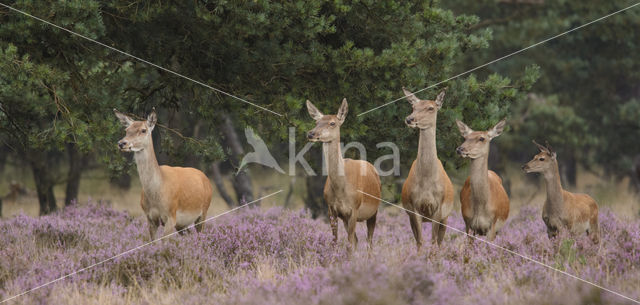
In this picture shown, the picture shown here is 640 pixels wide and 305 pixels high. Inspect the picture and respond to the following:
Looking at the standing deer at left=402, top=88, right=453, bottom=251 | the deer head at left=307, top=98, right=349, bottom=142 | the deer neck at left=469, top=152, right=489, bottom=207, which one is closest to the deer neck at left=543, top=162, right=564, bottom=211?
the deer neck at left=469, top=152, right=489, bottom=207

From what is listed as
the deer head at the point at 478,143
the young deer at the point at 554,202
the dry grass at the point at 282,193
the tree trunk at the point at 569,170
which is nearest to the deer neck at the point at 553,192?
the young deer at the point at 554,202

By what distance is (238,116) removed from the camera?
9453 mm

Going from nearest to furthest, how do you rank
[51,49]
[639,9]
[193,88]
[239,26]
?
[239,26]
[51,49]
[193,88]
[639,9]

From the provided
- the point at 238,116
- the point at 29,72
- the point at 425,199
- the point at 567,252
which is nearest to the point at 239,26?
the point at 238,116

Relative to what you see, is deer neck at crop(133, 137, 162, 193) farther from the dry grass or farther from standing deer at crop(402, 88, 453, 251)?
the dry grass

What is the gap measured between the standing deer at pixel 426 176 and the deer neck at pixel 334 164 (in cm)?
78

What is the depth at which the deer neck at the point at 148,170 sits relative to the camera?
7.41 m

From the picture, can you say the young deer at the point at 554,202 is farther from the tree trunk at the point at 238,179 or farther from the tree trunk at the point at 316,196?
the tree trunk at the point at 238,179

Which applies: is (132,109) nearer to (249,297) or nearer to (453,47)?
(453,47)

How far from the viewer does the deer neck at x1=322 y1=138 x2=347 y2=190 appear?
7078 mm

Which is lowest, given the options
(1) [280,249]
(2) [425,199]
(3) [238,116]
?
(1) [280,249]

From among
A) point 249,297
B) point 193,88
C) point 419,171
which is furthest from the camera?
point 193,88

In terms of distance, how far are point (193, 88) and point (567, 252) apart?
214 inches

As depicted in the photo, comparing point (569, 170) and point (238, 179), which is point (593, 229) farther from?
point (569, 170)
